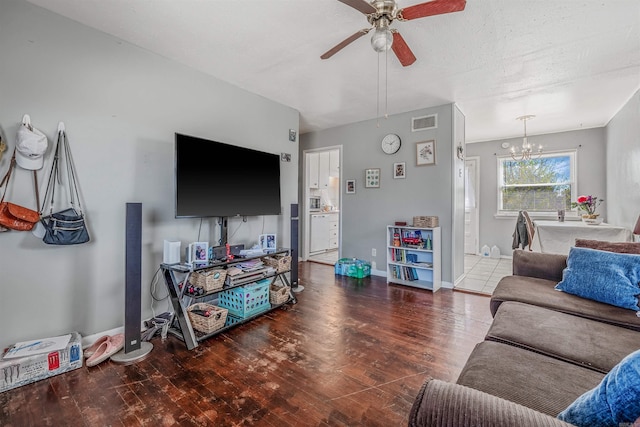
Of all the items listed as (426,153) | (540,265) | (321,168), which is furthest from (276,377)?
(321,168)

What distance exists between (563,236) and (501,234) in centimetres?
208

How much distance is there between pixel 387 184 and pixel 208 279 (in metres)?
3.04

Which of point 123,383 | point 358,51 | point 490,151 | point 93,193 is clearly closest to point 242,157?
point 93,193

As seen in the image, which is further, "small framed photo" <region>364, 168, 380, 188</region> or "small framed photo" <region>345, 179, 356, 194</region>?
"small framed photo" <region>345, 179, 356, 194</region>

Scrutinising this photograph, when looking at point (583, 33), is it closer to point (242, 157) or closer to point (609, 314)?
point (609, 314)

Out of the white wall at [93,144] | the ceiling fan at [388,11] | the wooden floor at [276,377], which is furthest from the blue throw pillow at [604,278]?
the white wall at [93,144]

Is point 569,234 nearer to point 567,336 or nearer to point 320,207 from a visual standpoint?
point 567,336

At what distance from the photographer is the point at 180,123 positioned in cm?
280

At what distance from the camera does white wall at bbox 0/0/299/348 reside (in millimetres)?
1951

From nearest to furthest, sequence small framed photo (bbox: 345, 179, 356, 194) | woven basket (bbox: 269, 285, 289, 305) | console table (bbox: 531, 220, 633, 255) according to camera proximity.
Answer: woven basket (bbox: 269, 285, 289, 305) → console table (bbox: 531, 220, 633, 255) → small framed photo (bbox: 345, 179, 356, 194)

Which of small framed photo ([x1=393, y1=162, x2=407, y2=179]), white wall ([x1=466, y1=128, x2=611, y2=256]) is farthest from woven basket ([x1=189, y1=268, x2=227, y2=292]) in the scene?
white wall ([x1=466, y1=128, x2=611, y2=256])

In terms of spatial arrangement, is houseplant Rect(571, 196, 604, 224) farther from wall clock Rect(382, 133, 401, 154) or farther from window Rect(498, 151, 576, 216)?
wall clock Rect(382, 133, 401, 154)

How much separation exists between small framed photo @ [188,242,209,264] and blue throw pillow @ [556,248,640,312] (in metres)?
2.84

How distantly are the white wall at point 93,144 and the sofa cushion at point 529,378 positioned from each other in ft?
8.10
